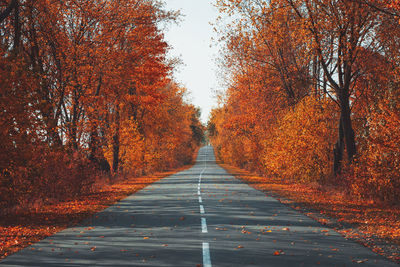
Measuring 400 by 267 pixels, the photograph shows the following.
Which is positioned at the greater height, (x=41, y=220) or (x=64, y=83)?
(x=64, y=83)

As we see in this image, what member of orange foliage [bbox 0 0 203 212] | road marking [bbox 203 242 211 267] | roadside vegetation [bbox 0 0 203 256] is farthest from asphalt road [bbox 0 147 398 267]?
orange foliage [bbox 0 0 203 212]

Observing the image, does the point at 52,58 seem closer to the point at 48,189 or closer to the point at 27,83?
the point at 48,189

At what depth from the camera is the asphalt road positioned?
817 centimetres

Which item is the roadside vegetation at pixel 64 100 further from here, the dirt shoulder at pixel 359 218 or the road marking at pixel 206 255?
the dirt shoulder at pixel 359 218

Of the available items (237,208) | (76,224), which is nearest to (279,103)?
(237,208)

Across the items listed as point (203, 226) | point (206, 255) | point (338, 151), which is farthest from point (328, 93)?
point (206, 255)

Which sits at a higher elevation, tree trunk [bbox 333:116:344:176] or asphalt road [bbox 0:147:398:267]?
tree trunk [bbox 333:116:344:176]

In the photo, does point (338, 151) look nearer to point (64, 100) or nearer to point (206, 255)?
point (64, 100)

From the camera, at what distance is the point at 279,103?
32.1m

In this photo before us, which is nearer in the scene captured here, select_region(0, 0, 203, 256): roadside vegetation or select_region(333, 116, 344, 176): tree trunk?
select_region(0, 0, 203, 256): roadside vegetation

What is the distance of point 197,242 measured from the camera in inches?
389

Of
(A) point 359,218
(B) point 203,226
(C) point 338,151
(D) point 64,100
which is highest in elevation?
(D) point 64,100

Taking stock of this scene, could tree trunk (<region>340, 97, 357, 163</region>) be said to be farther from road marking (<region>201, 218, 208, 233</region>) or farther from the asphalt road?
road marking (<region>201, 218, 208, 233</region>)

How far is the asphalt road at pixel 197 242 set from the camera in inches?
322
